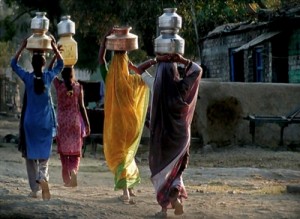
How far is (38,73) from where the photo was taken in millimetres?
8734

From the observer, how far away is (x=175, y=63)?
819 cm

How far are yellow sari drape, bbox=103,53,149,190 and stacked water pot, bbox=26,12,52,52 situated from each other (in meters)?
0.73

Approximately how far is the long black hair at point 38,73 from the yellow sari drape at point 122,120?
2.42 ft

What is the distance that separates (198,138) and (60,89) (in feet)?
25.5

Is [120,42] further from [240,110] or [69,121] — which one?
[240,110]

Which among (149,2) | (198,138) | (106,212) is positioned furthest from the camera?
(149,2)

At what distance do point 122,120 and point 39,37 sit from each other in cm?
122

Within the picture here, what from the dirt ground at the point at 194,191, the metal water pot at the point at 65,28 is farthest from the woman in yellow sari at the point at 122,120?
the metal water pot at the point at 65,28

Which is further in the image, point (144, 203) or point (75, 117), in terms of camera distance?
point (75, 117)

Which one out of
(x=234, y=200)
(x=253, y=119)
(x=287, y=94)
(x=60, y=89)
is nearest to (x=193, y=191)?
(x=234, y=200)

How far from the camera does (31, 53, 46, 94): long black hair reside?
868 centimetres

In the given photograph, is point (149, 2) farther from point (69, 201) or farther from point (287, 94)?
Result: point (69, 201)

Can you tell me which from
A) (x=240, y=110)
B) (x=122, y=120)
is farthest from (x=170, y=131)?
(x=240, y=110)

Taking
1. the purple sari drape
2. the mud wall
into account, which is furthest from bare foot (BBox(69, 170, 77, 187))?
the mud wall
